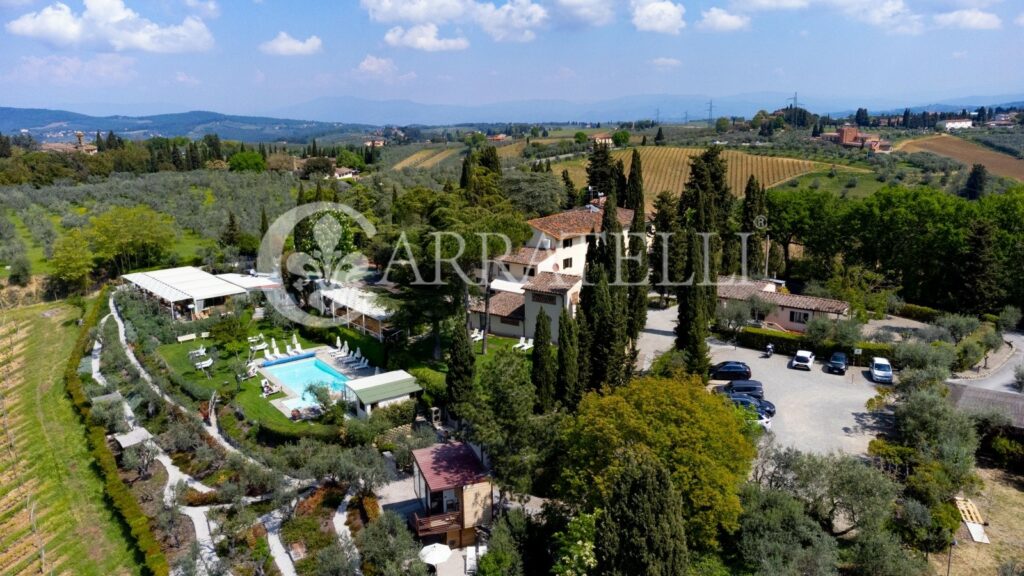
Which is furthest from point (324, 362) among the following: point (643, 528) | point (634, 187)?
point (634, 187)

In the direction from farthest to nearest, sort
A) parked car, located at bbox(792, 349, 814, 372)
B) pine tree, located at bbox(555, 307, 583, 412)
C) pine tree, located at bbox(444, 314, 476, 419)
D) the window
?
the window < parked car, located at bbox(792, 349, 814, 372) < pine tree, located at bbox(555, 307, 583, 412) < pine tree, located at bbox(444, 314, 476, 419)

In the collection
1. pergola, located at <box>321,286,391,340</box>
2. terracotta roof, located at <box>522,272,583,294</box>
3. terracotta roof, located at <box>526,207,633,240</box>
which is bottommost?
pergola, located at <box>321,286,391,340</box>

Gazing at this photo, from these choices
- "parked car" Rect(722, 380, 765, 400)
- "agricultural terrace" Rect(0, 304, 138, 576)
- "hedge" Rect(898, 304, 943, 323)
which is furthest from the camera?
"hedge" Rect(898, 304, 943, 323)

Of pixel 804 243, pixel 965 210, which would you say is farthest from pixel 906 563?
pixel 804 243

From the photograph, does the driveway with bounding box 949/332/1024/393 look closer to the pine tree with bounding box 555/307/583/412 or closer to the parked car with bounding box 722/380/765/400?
the parked car with bounding box 722/380/765/400

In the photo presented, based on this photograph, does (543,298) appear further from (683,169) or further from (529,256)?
(683,169)

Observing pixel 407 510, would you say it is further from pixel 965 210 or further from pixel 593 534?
pixel 965 210

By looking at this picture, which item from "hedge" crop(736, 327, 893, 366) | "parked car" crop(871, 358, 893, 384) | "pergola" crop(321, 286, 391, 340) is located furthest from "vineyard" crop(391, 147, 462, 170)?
"parked car" crop(871, 358, 893, 384)

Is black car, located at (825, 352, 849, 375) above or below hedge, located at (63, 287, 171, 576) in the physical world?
above
